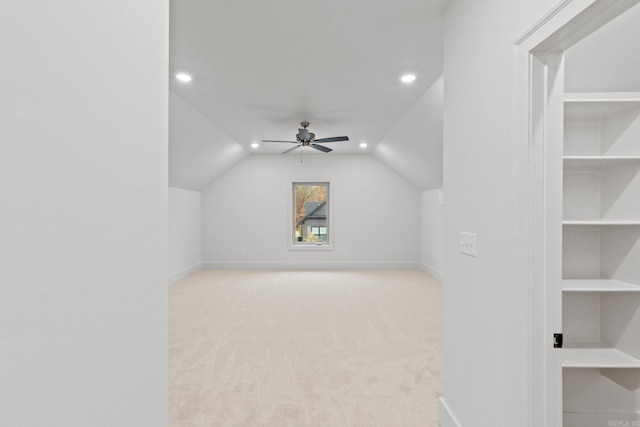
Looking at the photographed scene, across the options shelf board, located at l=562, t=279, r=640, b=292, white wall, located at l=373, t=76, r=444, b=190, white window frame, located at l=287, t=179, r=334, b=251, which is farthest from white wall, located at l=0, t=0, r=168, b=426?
white window frame, located at l=287, t=179, r=334, b=251

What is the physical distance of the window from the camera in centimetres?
776

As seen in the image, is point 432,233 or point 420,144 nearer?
point 420,144

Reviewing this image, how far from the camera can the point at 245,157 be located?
7523mm

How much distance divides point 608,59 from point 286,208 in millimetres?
6213

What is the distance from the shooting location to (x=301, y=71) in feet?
10.3

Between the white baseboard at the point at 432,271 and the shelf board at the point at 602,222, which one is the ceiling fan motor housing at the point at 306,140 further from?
the shelf board at the point at 602,222

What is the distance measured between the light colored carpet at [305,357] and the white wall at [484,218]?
0.54 m

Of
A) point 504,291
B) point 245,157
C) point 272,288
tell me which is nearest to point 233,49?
point 504,291

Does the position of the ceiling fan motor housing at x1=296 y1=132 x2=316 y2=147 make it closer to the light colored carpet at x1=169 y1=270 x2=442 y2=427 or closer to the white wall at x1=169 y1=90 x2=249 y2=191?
the white wall at x1=169 y1=90 x2=249 y2=191

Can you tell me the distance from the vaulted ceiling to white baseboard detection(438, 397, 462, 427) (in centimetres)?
245

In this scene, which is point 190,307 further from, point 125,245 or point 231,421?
point 125,245

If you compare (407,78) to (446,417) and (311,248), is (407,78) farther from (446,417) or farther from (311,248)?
(311,248)

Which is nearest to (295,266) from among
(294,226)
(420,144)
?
(294,226)

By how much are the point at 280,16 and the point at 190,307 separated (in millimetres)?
3801
